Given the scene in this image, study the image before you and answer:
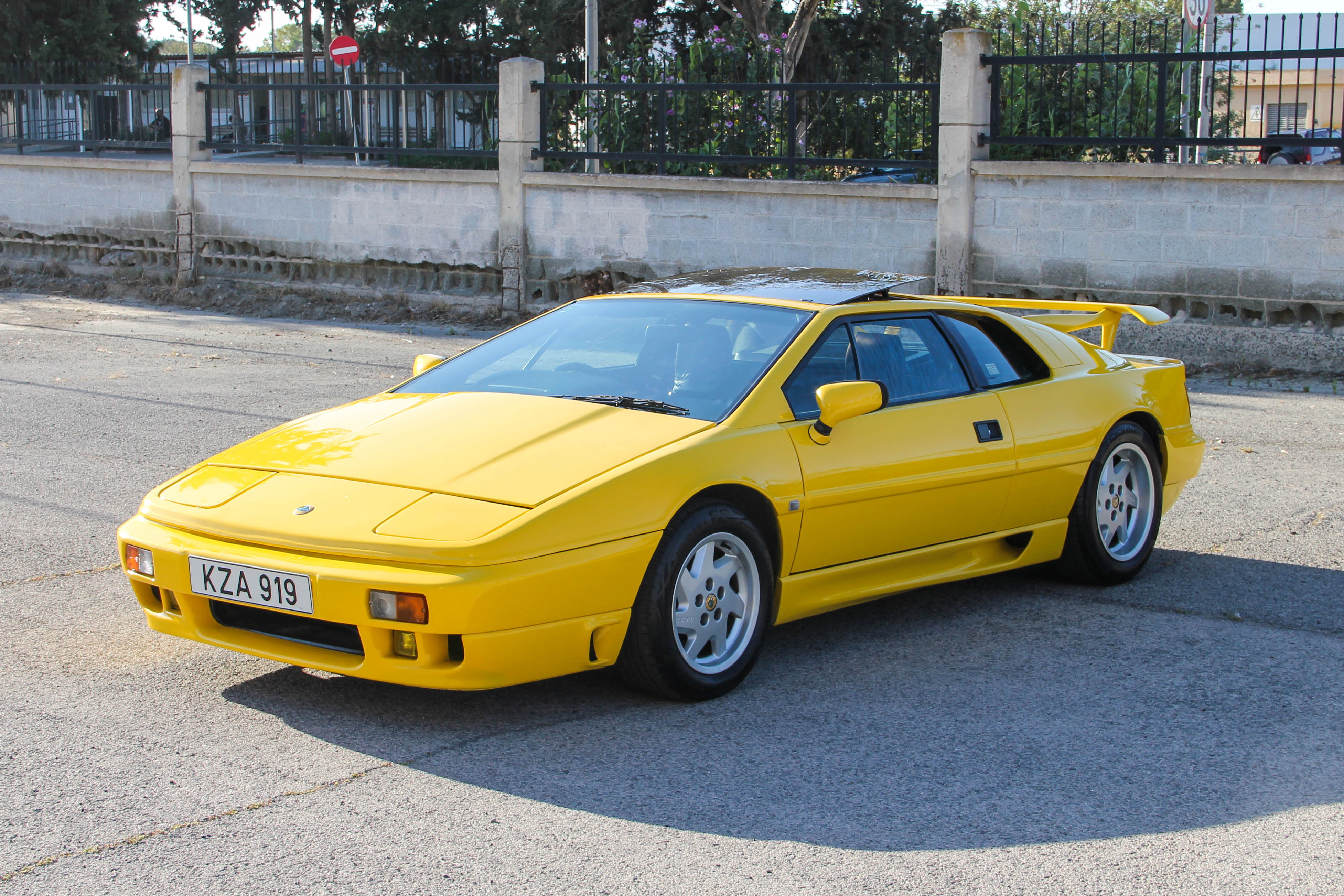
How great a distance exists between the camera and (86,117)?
19906 millimetres

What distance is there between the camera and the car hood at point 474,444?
13.2ft

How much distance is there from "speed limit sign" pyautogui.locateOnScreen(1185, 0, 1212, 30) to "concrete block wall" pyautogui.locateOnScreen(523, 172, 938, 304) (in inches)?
121

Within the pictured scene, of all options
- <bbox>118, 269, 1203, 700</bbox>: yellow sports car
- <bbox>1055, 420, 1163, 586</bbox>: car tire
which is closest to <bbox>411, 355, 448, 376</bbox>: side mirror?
<bbox>118, 269, 1203, 700</bbox>: yellow sports car

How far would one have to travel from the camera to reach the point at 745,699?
4.26 m

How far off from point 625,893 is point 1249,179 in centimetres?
1051

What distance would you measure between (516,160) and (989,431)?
37.6 ft

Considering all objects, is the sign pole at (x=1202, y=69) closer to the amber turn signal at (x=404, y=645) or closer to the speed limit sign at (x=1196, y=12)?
the speed limit sign at (x=1196, y=12)

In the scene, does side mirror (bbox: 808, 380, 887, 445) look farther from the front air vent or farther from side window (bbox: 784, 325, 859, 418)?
the front air vent

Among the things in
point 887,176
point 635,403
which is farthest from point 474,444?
point 887,176

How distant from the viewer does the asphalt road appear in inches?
123

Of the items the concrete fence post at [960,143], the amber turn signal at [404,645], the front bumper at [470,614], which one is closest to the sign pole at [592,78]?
the concrete fence post at [960,143]

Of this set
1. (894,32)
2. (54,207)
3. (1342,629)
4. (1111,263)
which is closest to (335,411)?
(1342,629)

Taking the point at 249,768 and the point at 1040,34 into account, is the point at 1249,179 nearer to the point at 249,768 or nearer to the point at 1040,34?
the point at 1040,34

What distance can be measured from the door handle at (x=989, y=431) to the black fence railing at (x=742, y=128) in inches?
340
